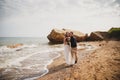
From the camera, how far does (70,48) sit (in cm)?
994

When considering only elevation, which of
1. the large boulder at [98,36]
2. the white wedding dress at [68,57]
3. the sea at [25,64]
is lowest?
the sea at [25,64]

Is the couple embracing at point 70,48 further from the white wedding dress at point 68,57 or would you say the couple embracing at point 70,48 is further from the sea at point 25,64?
the sea at point 25,64

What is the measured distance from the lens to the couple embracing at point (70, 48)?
968 cm

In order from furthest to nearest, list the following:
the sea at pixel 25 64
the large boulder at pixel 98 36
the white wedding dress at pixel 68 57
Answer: the large boulder at pixel 98 36, the white wedding dress at pixel 68 57, the sea at pixel 25 64

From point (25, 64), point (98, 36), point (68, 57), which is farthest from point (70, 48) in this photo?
point (98, 36)

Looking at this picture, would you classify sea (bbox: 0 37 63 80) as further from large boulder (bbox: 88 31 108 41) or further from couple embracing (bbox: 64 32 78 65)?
large boulder (bbox: 88 31 108 41)

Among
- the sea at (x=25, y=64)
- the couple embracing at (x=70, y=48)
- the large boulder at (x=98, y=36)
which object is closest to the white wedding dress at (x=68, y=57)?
the couple embracing at (x=70, y=48)

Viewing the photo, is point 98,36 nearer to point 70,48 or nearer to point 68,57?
point 70,48

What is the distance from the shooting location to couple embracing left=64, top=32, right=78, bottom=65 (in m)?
9.68

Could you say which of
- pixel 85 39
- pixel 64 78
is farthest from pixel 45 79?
pixel 85 39

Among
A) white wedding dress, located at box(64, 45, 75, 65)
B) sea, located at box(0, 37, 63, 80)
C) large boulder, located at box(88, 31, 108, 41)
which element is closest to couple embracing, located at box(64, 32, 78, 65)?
A: white wedding dress, located at box(64, 45, 75, 65)

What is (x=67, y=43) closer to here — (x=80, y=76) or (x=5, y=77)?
(x=80, y=76)

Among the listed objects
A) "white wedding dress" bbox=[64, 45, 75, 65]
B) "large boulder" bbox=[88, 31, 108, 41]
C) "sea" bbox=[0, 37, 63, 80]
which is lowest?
"sea" bbox=[0, 37, 63, 80]

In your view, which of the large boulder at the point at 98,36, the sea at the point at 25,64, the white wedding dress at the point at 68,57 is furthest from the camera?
the large boulder at the point at 98,36
